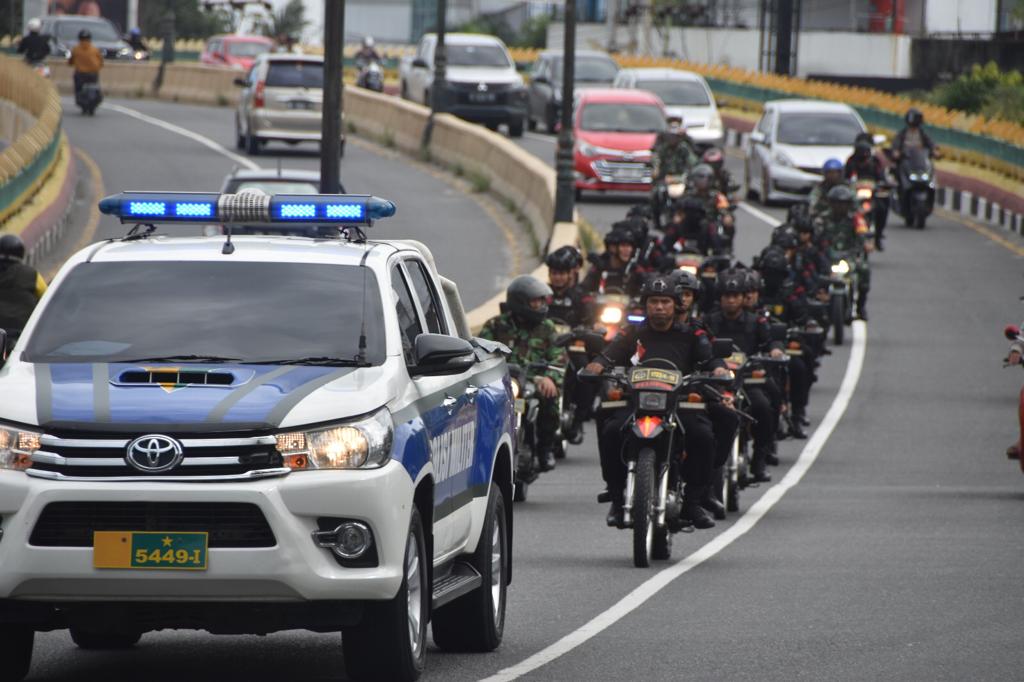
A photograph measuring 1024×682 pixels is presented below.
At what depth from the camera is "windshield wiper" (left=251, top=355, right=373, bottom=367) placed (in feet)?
30.1

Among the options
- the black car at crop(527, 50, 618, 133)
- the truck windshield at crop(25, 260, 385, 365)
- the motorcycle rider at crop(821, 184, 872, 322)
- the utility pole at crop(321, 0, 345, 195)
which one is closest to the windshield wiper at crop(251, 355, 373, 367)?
the truck windshield at crop(25, 260, 385, 365)

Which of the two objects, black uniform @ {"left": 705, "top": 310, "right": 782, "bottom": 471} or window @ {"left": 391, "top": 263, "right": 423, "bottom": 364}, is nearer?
window @ {"left": 391, "top": 263, "right": 423, "bottom": 364}

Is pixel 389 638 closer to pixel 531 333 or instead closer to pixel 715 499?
pixel 715 499

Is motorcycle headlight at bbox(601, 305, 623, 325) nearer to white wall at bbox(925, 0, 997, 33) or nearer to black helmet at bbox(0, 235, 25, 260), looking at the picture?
black helmet at bbox(0, 235, 25, 260)

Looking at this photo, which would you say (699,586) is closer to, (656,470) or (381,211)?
(656,470)

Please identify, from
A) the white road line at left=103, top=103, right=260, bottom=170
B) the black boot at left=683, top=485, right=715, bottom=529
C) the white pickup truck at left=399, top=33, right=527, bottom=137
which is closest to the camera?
the black boot at left=683, top=485, right=715, bottom=529

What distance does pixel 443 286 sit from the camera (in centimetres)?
1187

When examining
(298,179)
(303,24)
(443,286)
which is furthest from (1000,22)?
(443,286)

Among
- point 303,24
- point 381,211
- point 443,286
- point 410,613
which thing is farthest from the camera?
point 303,24

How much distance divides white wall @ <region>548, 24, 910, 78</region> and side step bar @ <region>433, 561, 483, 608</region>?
6770cm

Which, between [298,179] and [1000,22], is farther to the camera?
[1000,22]

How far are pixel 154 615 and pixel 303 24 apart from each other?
95189mm

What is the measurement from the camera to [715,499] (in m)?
15.6

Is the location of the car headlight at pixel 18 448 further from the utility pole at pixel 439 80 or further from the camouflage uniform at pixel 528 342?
the utility pole at pixel 439 80
